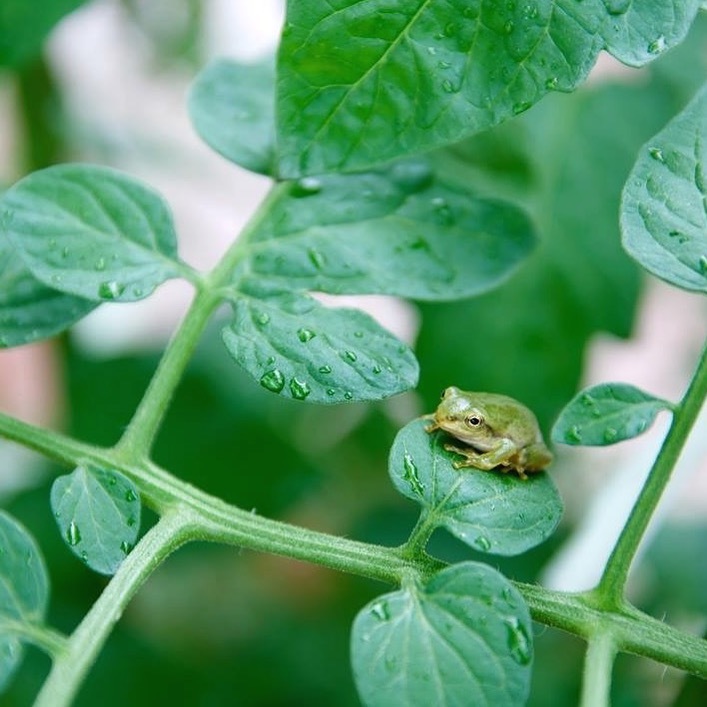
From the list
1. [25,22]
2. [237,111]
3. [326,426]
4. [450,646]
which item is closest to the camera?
[450,646]

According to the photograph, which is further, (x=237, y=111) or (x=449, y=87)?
(x=237, y=111)

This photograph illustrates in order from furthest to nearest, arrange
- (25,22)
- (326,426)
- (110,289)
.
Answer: (326,426)
(25,22)
(110,289)

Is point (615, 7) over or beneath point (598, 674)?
over

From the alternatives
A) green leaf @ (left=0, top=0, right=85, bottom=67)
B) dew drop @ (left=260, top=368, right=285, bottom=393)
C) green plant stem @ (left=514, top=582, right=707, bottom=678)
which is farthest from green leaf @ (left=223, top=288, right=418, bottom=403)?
green leaf @ (left=0, top=0, right=85, bottom=67)

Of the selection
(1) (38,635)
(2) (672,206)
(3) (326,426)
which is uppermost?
(2) (672,206)

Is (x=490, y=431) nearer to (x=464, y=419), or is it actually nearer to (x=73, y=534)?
(x=464, y=419)

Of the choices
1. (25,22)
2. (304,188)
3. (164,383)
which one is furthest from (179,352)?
(25,22)

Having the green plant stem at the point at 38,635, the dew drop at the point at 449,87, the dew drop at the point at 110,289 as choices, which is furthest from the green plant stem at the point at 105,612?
the dew drop at the point at 449,87
